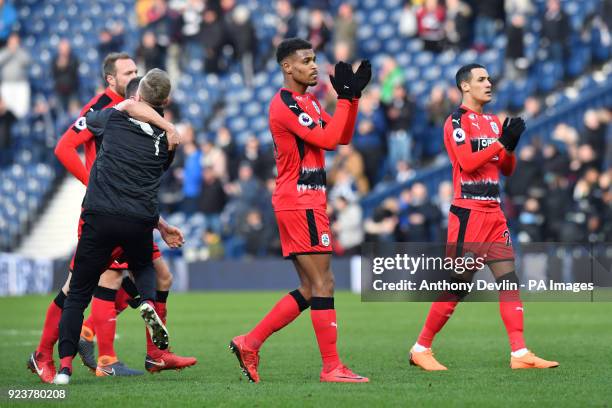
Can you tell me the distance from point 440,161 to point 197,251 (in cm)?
505

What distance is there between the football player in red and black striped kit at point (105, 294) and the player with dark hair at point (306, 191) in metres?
0.92

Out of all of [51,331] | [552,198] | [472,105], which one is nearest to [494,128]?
[472,105]

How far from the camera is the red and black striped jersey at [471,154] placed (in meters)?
9.63

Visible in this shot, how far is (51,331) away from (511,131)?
143 inches

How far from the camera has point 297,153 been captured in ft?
28.7

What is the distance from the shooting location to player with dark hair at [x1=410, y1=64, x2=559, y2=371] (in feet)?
31.4

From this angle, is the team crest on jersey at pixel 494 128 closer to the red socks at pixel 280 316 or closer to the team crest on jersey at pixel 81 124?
the red socks at pixel 280 316

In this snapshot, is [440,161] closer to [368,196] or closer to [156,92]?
Answer: [368,196]

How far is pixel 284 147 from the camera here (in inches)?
344

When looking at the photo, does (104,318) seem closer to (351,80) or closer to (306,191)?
(306,191)

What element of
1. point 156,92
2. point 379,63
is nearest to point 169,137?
point 156,92

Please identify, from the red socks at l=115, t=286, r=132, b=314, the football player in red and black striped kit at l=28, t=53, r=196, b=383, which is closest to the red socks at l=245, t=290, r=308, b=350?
the football player in red and black striped kit at l=28, t=53, r=196, b=383

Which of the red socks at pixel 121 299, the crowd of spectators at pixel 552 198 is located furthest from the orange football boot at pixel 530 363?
the crowd of spectators at pixel 552 198

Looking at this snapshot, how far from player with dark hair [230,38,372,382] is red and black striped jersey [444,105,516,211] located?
123cm
